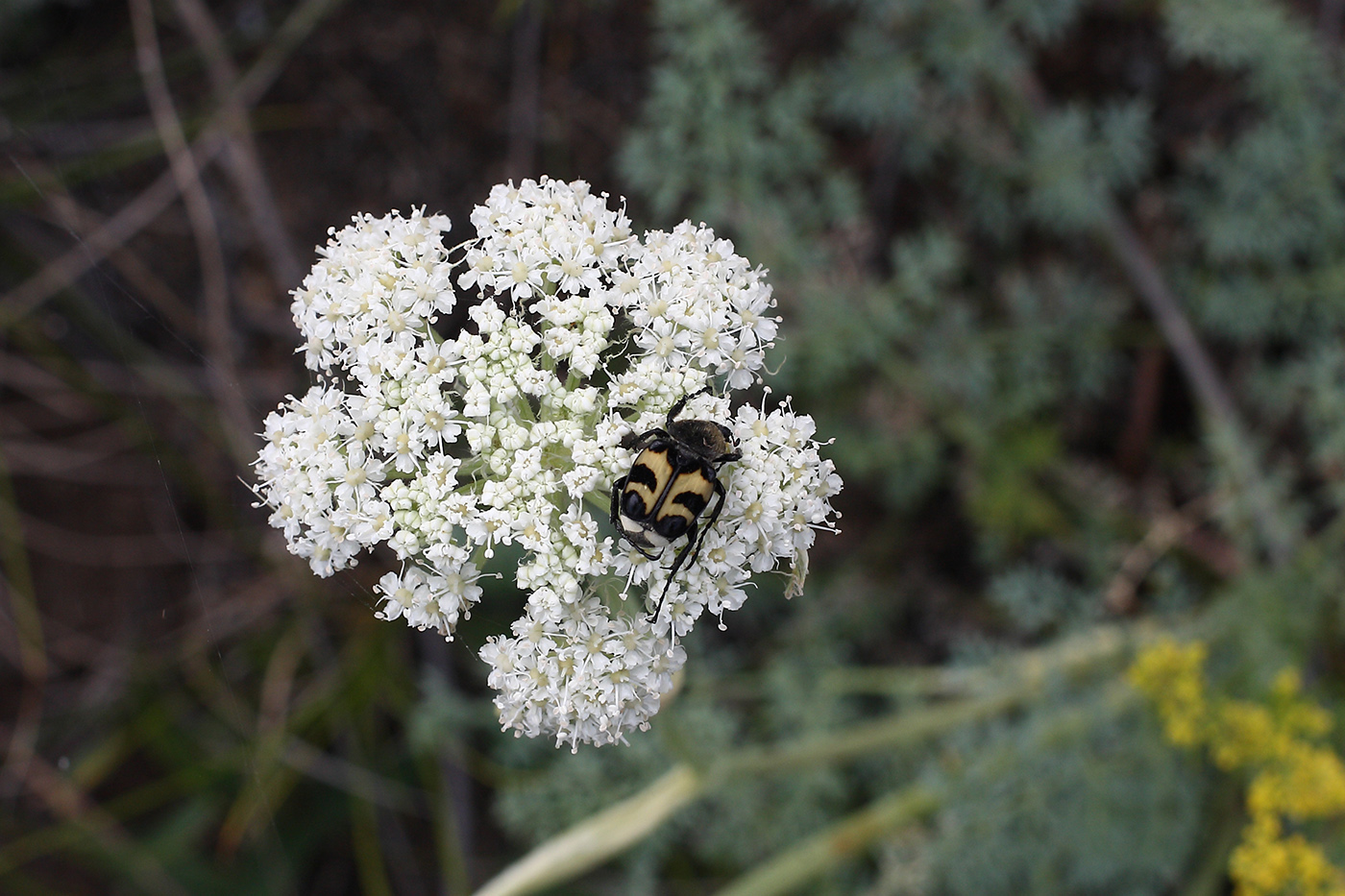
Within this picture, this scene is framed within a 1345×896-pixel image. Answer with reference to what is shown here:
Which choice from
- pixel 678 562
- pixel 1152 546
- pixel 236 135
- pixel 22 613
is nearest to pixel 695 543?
pixel 678 562

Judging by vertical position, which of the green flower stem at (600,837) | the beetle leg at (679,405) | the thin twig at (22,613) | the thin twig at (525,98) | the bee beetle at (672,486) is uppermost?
the thin twig at (525,98)

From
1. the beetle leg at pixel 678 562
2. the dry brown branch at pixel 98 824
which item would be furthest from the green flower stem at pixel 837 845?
the dry brown branch at pixel 98 824

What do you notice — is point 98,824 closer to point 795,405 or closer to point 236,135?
point 236,135

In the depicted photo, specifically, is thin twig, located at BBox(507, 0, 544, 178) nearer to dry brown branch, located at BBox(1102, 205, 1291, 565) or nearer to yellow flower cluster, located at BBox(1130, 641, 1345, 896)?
dry brown branch, located at BBox(1102, 205, 1291, 565)

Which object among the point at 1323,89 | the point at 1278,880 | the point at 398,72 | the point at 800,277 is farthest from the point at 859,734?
the point at 398,72

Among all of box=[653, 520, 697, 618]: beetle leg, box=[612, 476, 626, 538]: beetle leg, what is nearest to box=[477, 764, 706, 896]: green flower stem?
box=[653, 520, 697, 618]: beetle leg

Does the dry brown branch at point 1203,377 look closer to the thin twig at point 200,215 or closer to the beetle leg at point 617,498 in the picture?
the beetle leg at point 617,498
